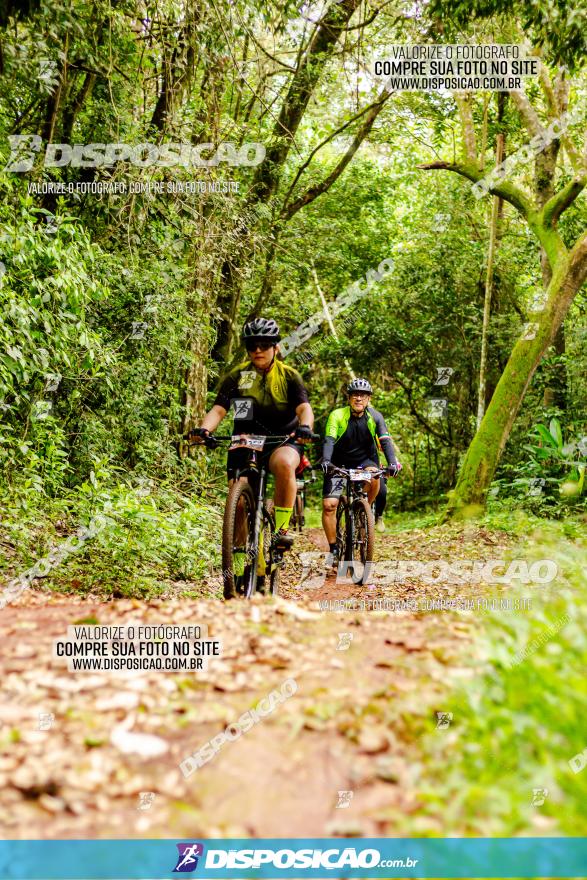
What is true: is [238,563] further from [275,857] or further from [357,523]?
[275,857]

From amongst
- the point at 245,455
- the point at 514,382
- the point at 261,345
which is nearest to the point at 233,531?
the point at 245,455

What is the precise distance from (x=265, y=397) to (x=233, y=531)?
1.19 m

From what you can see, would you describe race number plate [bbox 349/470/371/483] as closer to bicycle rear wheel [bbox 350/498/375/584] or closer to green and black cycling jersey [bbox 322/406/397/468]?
bicycle rear wheel [bbox 350/498/375/584]

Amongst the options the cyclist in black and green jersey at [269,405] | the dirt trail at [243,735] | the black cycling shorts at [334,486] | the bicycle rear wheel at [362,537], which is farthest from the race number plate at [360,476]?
the dirt trail at [243,735]

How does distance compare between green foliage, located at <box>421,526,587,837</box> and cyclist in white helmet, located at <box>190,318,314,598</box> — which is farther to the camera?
cyclist in white helmet, located at <box>190,318,314,598</box>

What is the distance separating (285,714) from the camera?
112 inches

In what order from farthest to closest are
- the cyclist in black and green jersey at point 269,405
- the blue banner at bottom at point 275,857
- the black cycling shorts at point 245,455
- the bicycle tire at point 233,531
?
1. the cyclist in black and green jersey at point 269,405
2. the black cycling shorts at point 245,455
3. the bicycle tire at point 233,531
4. the blue banner at bottom at point 275,857

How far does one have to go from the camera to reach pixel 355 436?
8758 mm

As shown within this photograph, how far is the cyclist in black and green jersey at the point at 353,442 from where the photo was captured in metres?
8.52

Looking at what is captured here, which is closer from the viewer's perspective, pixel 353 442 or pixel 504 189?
pixel 353 442

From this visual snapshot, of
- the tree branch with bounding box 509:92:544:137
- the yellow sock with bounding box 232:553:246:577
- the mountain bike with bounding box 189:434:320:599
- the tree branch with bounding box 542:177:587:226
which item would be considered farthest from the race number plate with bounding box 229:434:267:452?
the tree branch with bounding box 509:92:544:137

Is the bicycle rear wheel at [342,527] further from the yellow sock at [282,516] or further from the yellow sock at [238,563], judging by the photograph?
the yellow sock at [238,563]

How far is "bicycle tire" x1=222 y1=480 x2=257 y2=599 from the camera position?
5328mm

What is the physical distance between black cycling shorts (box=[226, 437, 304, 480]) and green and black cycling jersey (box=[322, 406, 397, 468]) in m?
2.71
